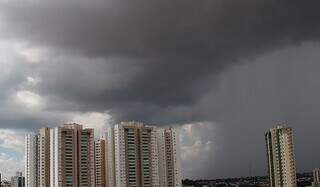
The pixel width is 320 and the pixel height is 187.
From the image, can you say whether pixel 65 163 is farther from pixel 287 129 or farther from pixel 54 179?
pixel 287 129

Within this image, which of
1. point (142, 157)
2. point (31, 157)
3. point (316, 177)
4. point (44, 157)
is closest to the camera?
point (44, 157)

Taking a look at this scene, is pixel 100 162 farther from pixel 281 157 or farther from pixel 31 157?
pixel 281 157

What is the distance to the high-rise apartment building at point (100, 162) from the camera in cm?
5975

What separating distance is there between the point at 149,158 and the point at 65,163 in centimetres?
883

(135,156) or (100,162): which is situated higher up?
(135,156)

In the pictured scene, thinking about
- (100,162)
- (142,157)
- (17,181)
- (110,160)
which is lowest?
(17,181)

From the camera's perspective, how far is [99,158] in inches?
2389

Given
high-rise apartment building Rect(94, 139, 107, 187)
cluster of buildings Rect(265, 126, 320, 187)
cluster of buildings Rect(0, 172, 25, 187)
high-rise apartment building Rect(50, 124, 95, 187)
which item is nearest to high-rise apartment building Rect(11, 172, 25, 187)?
cluster of buildings Rect(0, 172, 25, 187)

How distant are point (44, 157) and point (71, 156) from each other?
3.23m

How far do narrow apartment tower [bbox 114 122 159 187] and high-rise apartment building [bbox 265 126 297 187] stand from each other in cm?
1293

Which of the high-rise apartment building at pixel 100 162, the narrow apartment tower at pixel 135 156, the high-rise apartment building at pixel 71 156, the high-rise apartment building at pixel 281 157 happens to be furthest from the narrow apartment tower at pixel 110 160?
the high-rise apartment building at pixel 281 157

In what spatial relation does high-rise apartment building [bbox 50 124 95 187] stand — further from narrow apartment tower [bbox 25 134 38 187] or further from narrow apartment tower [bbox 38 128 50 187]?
narrow apartment tower [bbox 25 134 38 187]

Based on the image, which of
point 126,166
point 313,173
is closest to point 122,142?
point 126,166

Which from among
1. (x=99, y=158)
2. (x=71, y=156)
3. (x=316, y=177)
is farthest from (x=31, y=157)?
(x=316, y=177)
